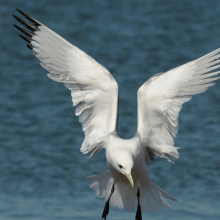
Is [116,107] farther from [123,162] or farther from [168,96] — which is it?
[123,162]

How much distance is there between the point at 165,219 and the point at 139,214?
102cm

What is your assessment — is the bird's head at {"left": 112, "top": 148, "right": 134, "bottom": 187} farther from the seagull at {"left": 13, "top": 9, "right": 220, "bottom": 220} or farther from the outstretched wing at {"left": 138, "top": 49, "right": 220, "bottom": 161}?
the outstretched wing at {"left": 138, "top": 49, "right": 220, "bottom": 161}

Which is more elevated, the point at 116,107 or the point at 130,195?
the point at 116,107

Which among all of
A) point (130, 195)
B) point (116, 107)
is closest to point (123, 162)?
point (116, 107)

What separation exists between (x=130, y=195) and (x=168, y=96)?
1420 millimetres

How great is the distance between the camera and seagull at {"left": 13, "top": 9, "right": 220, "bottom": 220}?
663 cm

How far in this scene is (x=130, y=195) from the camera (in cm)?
725

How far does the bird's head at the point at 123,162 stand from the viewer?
5.98 metres

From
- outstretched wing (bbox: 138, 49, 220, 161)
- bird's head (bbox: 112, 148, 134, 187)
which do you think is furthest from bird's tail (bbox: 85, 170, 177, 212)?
bird's head (bbox: 112, 148, 134, 187)

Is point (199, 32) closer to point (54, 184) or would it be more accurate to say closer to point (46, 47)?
point (54, 184)

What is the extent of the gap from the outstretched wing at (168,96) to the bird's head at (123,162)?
0.77m

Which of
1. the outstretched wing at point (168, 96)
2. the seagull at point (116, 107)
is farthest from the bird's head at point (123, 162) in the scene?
the outstretched wing at point (168, 96)

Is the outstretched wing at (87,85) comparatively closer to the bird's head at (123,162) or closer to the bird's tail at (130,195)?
the bird's tail at (130,195)

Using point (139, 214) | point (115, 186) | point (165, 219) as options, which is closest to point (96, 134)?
point (115, 186)
